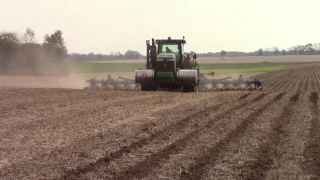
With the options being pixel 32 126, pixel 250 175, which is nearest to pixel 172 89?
pixel 32 126

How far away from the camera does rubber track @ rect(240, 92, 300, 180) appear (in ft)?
22.8

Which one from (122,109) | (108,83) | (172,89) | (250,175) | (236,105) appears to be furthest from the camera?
(108,83)

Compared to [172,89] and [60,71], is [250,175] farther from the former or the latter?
[60,71]

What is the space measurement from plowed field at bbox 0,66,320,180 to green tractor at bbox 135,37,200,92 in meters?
6.77

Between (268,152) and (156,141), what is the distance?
213cm

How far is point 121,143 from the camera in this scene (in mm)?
9016

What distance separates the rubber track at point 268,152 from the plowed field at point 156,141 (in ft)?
0.05

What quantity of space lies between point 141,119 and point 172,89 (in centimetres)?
1173

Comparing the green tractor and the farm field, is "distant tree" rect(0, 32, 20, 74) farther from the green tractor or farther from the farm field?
the green tractor

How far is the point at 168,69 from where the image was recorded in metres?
22.5

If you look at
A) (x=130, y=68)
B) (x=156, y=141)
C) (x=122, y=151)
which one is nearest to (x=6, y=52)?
(x=130, y=68)

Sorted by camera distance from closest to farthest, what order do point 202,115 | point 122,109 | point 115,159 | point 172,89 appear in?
point 115,159 → point 202,115 → point 122,109 → point 172,89

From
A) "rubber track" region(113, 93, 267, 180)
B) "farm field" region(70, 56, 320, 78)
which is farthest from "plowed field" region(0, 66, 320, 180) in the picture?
"farm field" region(70, 56, 320, 78)

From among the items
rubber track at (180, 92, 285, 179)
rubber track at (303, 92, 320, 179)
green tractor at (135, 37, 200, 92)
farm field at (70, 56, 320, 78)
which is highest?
green tractor at (135, 37, 200, 92)
